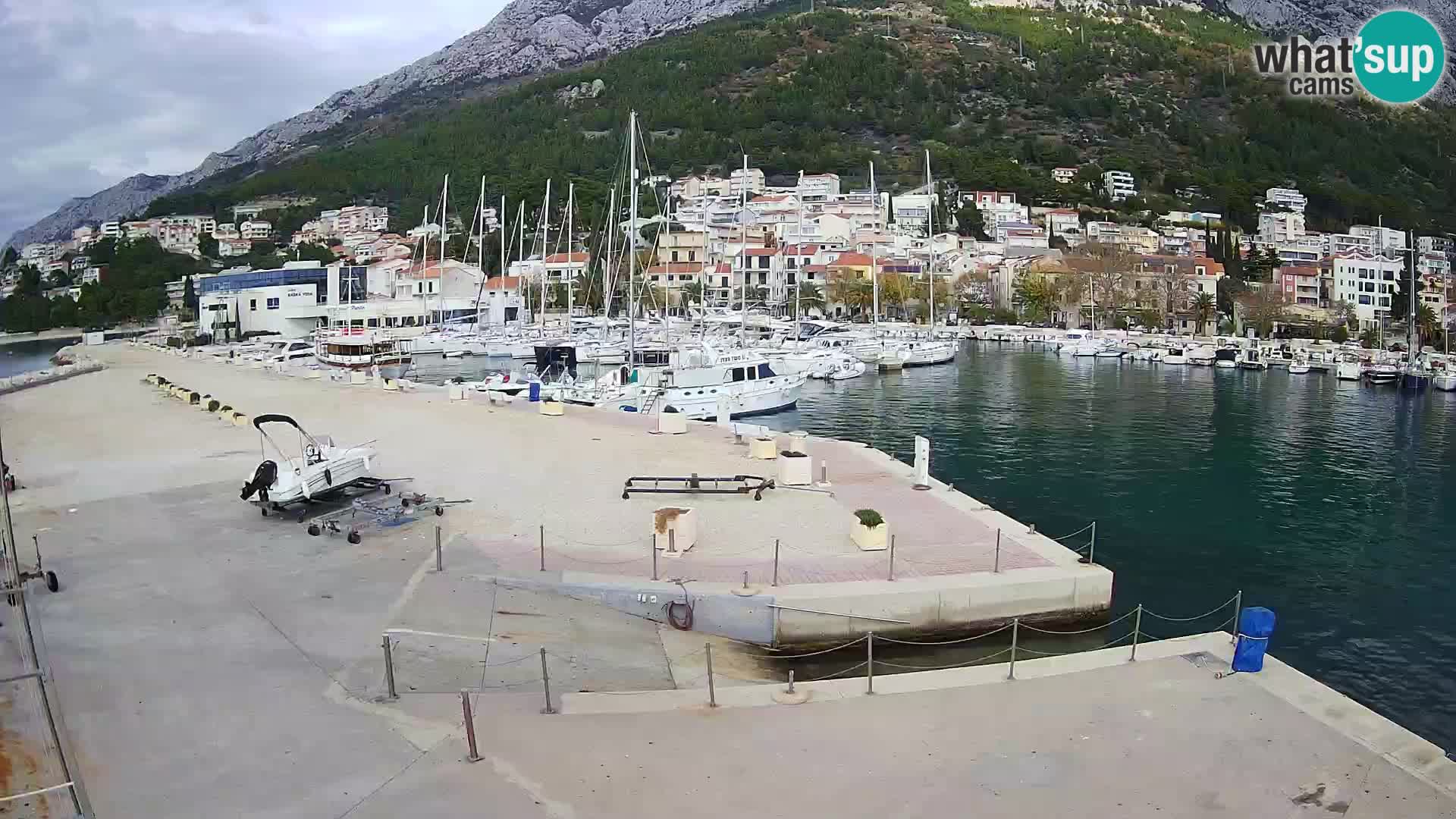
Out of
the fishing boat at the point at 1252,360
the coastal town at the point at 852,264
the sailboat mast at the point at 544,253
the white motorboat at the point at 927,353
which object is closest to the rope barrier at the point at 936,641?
the white motorboat at the point at 927,353

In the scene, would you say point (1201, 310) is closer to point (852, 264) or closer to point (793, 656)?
point (852, 264)

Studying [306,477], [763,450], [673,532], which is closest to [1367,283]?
[763,450]

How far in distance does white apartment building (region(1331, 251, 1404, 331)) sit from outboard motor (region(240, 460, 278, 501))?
367 feet

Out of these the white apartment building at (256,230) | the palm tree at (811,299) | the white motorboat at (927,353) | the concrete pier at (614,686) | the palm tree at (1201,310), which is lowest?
the concrete pier at (614,686)

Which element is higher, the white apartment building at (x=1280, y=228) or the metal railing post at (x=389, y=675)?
the white apartment building at (x=1280, y=228)

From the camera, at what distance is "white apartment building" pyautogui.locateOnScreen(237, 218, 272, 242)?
168 meters

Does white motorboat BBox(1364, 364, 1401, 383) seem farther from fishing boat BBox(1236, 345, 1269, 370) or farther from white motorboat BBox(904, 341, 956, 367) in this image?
white motorboat BBox(904, 341, 956, 367)

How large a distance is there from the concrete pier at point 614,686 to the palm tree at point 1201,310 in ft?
294

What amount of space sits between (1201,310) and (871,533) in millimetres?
94016

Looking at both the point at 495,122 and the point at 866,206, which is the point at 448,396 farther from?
the point at 495,122

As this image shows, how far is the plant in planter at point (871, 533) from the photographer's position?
13.9m

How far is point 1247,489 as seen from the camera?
26188 mm

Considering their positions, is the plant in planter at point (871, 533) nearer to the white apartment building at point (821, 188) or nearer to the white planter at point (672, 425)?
the white planter at point (672, 425)

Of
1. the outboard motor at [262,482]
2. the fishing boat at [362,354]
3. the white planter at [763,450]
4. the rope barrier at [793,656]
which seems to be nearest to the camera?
the rope barrier at [793,656]
